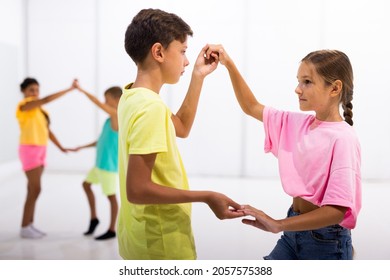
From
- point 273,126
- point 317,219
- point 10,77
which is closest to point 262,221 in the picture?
point 317,219

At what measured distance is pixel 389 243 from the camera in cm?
149

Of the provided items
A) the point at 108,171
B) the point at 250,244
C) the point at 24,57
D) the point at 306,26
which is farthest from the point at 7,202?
the point at 306,26

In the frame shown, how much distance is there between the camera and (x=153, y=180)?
0.98m

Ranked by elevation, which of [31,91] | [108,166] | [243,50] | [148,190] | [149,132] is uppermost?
[243,50]

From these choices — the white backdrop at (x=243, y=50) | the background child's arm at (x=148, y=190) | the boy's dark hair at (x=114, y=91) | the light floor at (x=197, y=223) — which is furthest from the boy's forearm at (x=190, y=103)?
the boy's dark hair at (x=114, y=91)

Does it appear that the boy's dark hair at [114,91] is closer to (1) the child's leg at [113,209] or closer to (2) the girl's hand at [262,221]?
(1) the child's leg at [113,209]

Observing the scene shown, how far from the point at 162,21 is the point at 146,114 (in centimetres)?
20

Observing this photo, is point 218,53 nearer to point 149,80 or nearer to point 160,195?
point 149,80

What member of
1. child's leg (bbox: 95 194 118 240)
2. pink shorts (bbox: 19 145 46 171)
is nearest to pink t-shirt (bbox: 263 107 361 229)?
child's leg (bbox: 95 194 118 240)

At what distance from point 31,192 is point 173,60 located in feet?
4.56

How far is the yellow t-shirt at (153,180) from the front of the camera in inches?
36.0

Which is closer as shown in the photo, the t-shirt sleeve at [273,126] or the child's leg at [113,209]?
the t-shirt sleeve at [273,126]

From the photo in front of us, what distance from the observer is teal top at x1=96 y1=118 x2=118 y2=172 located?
7.58ft

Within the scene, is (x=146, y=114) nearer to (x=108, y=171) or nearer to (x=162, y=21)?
(x=162, y=21)
